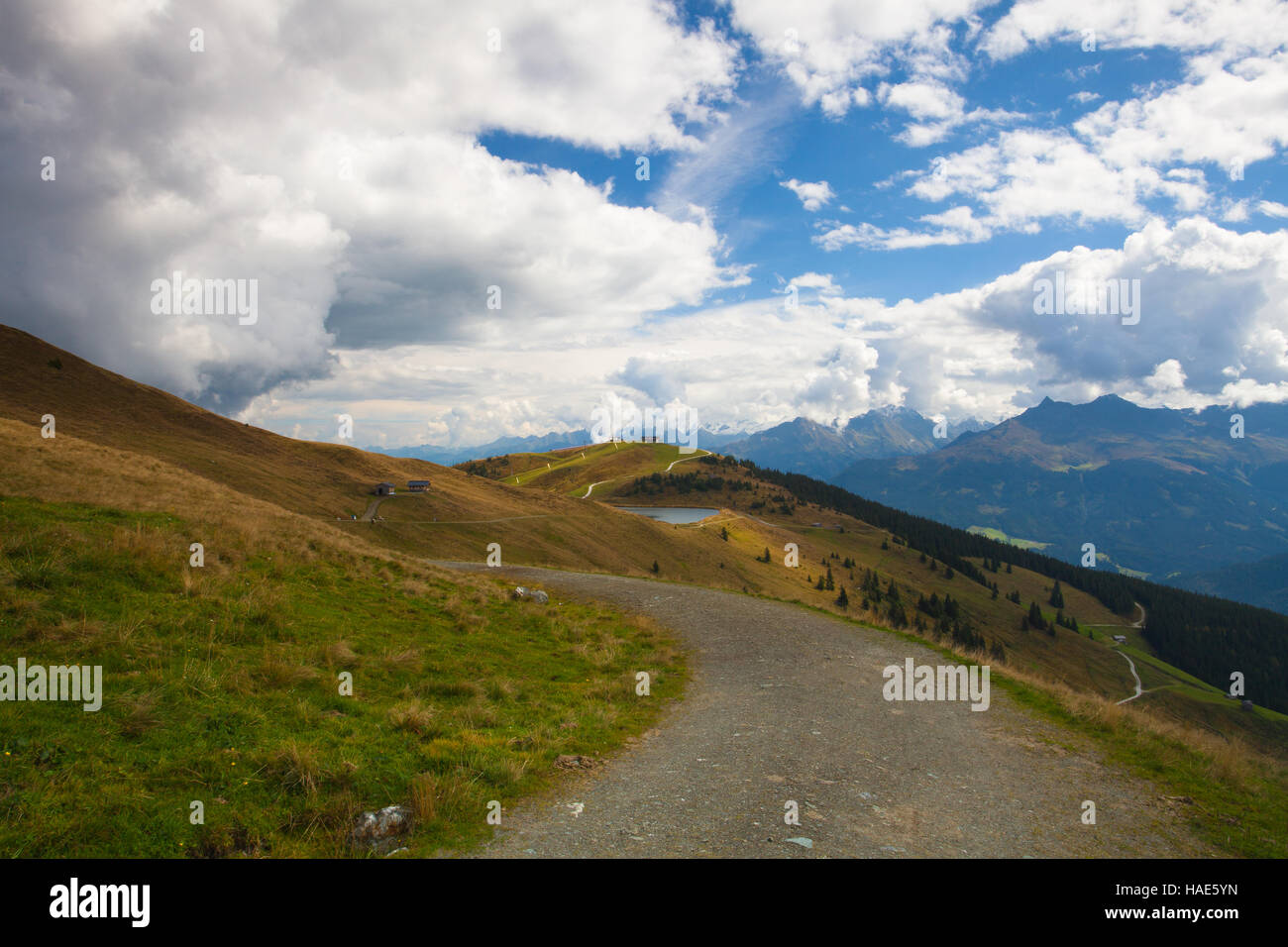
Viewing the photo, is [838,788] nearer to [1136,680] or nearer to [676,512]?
[676,512]

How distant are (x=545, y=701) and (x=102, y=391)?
8630 cm

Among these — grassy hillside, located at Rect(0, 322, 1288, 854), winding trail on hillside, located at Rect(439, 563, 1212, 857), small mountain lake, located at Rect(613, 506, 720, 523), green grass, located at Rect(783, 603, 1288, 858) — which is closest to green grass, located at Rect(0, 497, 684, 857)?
grassy hillside, located at Rect(0, 322, 1288, 854)

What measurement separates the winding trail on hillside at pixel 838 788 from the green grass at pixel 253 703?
47.9 inches

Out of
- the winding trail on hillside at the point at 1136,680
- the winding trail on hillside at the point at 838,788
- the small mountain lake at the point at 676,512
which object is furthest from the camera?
the small mountain lake at the point at 676,512

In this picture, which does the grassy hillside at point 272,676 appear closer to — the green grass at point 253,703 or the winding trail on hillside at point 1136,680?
the green grass at point 253,703

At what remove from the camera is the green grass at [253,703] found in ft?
23.0

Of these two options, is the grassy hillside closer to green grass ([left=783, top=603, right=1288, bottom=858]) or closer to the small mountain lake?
green grass ([left=783, top=603, right=1288, bottom=858])

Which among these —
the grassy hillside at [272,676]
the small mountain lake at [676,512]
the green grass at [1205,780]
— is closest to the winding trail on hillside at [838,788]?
the green grass at [1205,780]

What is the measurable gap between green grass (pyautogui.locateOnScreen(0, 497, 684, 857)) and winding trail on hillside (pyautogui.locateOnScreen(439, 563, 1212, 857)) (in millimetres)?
1216

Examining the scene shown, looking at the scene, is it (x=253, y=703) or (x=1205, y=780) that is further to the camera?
(x=1205, y=780)

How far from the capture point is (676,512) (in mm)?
168375

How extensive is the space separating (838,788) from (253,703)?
10.5 metres

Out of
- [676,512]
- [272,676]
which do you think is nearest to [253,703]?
[272,676]
